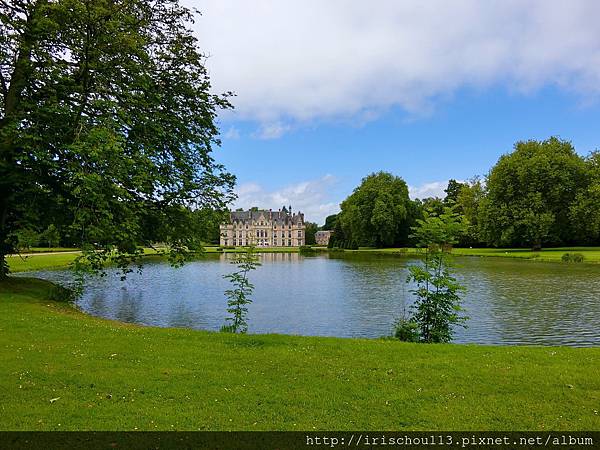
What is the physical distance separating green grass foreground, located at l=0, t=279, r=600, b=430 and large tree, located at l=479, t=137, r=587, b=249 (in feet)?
166

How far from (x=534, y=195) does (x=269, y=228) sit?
285 ft

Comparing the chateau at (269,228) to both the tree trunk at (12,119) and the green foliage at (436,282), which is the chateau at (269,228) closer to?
the tree trunk at (12,119)

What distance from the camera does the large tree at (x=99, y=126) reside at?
13070 mm

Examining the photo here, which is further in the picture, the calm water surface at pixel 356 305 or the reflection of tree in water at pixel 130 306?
the reflection of tree in water at pixel 130 306

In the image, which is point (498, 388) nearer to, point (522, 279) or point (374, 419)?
point (374, 419)

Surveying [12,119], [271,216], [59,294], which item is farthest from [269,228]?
[12,119]

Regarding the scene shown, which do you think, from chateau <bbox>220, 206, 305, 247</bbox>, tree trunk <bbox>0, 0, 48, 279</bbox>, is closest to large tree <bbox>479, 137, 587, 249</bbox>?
tree trunk <bbox>0, 0, 48, 279</bbox>

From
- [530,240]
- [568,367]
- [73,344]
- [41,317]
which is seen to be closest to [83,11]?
[41,317]

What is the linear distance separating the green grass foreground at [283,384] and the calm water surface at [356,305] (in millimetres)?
5103

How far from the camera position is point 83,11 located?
13375mm

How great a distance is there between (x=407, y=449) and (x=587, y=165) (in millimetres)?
65382

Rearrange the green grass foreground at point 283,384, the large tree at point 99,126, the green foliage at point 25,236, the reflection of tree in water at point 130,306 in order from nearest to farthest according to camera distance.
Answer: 1. the green grass foreground at point 283,384
2. the large tree at point 99,126
3. the green foliage at point 25,236
4. the reflection of tree in water at point 130,306

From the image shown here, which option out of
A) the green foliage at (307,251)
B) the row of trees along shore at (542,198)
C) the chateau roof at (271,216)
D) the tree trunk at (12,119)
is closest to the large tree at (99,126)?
the tree trunk at (12,119)

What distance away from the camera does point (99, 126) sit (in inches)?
535
